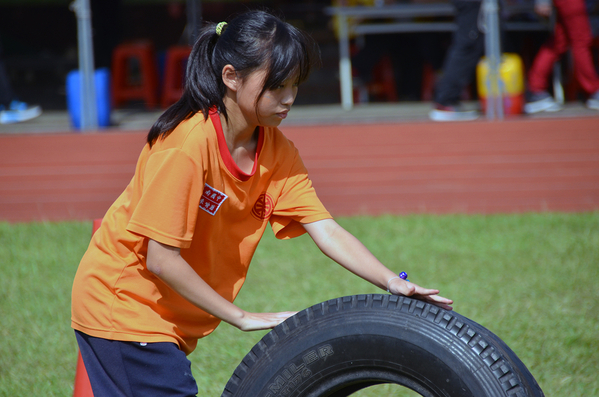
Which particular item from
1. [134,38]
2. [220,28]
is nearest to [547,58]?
[220,28]

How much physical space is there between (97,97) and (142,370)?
5.02m

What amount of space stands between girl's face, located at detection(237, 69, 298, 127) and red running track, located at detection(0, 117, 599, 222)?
4.13 metres

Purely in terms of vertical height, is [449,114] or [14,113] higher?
[14,113]

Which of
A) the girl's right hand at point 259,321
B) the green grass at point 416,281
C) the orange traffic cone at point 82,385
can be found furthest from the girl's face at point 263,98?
the green grass at point 416,281

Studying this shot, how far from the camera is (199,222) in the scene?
68.8 inches

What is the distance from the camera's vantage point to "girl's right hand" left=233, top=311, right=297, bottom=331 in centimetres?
162

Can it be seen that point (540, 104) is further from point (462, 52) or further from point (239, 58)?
point (239, 58)

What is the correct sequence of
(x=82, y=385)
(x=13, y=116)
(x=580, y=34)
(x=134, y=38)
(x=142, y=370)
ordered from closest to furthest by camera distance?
(x=142, y=370) < (x=82, y=385) < (x=580, y=34) < (x=13, y=116) < (x=134, y=38)

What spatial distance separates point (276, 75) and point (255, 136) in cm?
28

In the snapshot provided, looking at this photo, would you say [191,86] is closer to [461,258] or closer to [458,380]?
[458,380]

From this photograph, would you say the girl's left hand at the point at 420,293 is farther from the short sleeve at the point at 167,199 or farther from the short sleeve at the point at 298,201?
the short sleeve at the point at 167,199

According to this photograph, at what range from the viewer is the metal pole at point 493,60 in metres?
5.69

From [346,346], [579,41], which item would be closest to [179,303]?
[346,346]

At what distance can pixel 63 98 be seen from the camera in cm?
1027
